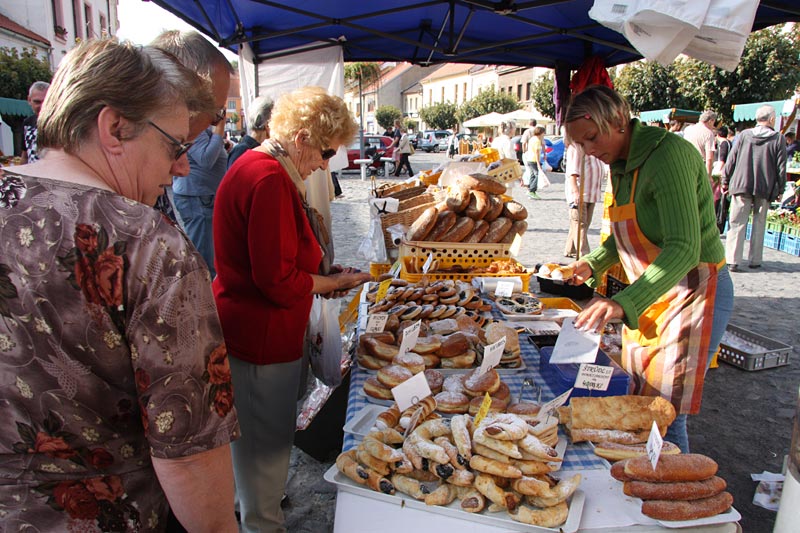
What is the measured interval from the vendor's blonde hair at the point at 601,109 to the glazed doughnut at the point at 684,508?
1316mm

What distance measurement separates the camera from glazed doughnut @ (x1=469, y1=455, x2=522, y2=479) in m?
1.41

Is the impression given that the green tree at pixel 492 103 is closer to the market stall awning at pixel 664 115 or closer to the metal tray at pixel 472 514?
the market stall awning at pixel 664 115

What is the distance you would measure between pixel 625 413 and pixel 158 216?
157cm

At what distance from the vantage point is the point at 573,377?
6.44 ft

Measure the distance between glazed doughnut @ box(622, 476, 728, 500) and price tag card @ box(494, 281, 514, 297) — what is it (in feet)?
6.13

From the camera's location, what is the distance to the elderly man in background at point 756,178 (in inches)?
272

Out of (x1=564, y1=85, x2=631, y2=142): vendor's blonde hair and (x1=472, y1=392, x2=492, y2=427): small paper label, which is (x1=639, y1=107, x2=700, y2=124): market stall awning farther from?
(x1=472, y1=392, x2=492, y2=427): small paper label

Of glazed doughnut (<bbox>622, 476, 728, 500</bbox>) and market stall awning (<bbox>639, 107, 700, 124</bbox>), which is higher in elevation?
market stall awning (<bbox>639, 107, 700, 124</bbox>)

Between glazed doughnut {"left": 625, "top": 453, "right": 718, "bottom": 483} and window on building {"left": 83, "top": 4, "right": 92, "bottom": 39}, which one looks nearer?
glazed doughnut {"left": 625, "top": 453, "right": 718, "bottom": 483}

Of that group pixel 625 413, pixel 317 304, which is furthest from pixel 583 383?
pixel 317 304

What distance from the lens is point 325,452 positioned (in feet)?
10.4

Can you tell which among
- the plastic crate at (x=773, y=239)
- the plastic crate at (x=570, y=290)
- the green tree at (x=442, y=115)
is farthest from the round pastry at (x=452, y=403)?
the green tree at (x=442, y=115)

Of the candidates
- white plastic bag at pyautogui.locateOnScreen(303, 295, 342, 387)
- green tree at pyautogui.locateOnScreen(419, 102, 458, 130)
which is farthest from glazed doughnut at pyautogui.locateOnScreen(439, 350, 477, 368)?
green tree at pyautogui.locateOnScreen(419, 102, 458, 130)

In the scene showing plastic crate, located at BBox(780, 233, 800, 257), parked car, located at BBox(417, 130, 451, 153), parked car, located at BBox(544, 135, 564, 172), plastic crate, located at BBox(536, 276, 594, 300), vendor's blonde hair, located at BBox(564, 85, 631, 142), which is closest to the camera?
vendor's blonde hair, located at BBox(564, 85, 631, 142)
